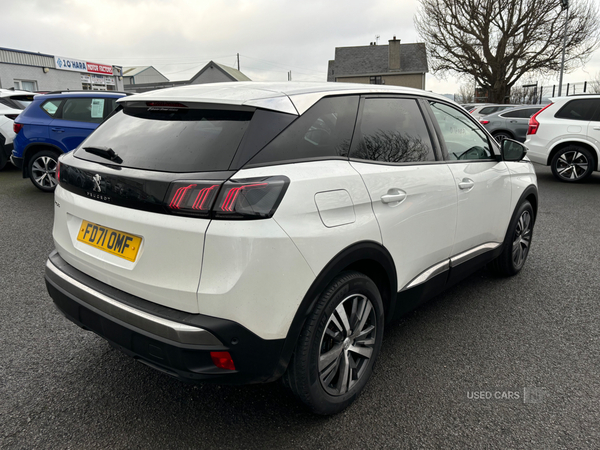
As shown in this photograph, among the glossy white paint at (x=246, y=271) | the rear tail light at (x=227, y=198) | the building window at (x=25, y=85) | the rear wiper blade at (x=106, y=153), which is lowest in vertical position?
the glossy white paint at (x=246, y=271)

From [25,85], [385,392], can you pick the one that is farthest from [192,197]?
[25,85]

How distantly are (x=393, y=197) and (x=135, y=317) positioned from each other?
1.39m

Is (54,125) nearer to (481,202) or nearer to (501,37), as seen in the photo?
(481,202)

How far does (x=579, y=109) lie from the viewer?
9.44 meters

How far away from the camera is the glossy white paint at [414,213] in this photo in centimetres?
239

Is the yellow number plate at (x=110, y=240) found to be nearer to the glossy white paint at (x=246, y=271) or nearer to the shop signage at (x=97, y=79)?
the glossy white paint at (x=246, y=271)

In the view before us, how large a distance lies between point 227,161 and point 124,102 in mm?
1053

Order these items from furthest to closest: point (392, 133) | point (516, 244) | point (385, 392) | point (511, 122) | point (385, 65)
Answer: point (385, 65), point (511, 122), point (516, 244), point (392, 133), point (385, 392)

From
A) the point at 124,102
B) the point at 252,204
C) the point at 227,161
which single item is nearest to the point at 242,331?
the point at 252,204

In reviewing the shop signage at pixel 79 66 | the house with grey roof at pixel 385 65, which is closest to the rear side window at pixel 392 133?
the shop signage at pixel 79 66

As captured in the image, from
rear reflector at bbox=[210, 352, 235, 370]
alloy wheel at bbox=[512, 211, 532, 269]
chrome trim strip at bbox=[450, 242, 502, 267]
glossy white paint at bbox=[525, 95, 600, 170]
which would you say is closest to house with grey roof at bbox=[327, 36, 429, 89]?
glossy white paint at bbox=[525, 95, 600, 170]

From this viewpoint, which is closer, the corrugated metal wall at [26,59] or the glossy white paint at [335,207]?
the glossy white paint at [335,207]

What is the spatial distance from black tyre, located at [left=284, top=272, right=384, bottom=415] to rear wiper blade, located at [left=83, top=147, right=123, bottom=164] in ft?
3.91

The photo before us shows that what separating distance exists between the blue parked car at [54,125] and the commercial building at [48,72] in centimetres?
2270
